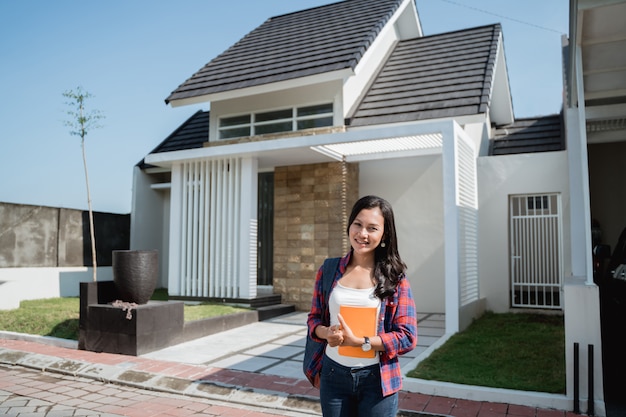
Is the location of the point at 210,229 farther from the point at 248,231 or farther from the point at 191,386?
the point at 191,386

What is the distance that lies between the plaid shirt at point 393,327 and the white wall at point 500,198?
7.90 meters

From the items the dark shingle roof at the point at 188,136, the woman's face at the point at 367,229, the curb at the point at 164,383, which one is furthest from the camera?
the dark shingle roof at the point at 188,136

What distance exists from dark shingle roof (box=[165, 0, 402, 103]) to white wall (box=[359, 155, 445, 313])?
96.2 inches

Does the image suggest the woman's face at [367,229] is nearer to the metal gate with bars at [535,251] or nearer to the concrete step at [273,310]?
the concrete step at [273,310]

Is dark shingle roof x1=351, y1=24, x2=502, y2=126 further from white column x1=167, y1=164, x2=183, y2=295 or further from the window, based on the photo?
white column x1=167, y1=164, x2=183, y2=295

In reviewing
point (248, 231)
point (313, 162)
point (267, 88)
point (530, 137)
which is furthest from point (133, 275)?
point (530, 137)

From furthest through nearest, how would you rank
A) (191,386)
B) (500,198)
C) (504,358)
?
(500,198) < (504,358) < (191,386)

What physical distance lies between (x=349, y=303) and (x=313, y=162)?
26.5 feet

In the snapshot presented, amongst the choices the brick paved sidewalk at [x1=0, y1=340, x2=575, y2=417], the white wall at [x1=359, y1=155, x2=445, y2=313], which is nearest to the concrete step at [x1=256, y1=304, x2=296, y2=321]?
the white wall at [x1=359, y1=155, x2=445, y2=313]

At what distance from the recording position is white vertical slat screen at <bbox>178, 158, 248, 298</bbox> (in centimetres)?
959

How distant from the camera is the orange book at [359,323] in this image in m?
2.09

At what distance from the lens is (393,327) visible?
2217 mm

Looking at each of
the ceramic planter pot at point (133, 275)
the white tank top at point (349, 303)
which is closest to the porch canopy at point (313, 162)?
the ceramic planter pot at point (133, 275)

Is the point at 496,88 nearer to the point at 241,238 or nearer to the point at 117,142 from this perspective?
the point at 241,238
